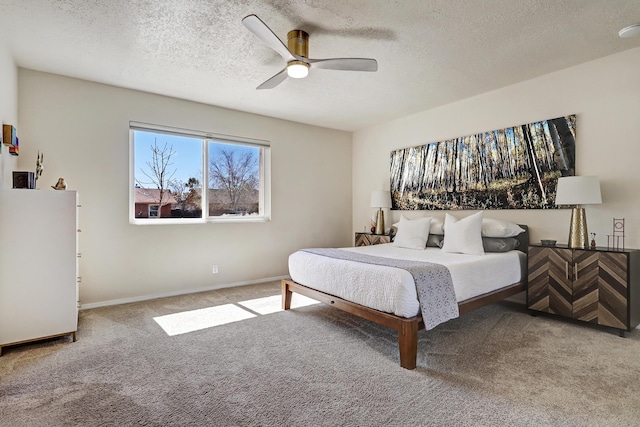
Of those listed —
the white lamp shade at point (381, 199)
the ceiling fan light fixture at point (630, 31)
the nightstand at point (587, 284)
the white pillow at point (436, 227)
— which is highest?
the ceiling fan light fixture at point (630, 31)

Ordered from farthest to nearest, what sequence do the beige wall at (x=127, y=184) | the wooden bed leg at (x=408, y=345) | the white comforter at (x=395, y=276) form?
the beige wall at (x=127, y=184) → the white comforter at (x=395, y=276) → the wooden bed leg at (x=408, y=345)

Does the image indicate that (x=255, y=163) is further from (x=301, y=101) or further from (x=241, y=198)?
(x=301, y=101)

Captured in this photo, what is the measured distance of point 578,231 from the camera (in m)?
3.14

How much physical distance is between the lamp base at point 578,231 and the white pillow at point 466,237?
2.63 feet

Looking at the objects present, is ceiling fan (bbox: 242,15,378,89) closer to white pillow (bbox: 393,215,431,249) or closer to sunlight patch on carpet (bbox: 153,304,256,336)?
white pillow (bbox: 393,215,431,249)

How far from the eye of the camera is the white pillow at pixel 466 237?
353cm

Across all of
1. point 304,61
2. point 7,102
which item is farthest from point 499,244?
point 7,102

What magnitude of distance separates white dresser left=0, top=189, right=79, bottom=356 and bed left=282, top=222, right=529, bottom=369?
1973mm

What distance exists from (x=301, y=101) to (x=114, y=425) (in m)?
3.82

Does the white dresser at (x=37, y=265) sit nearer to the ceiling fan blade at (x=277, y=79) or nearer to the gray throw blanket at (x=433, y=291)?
the ceiling fan blade at (x=277, y=79)

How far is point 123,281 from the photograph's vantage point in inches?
154

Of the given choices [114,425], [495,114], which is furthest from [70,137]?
[495,114]

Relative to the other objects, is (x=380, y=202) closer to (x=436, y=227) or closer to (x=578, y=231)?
(x=436, y=227)

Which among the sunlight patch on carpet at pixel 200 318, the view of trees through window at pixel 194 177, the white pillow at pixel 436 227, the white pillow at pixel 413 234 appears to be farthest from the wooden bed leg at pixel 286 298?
the white pillow at pixel 436 227
